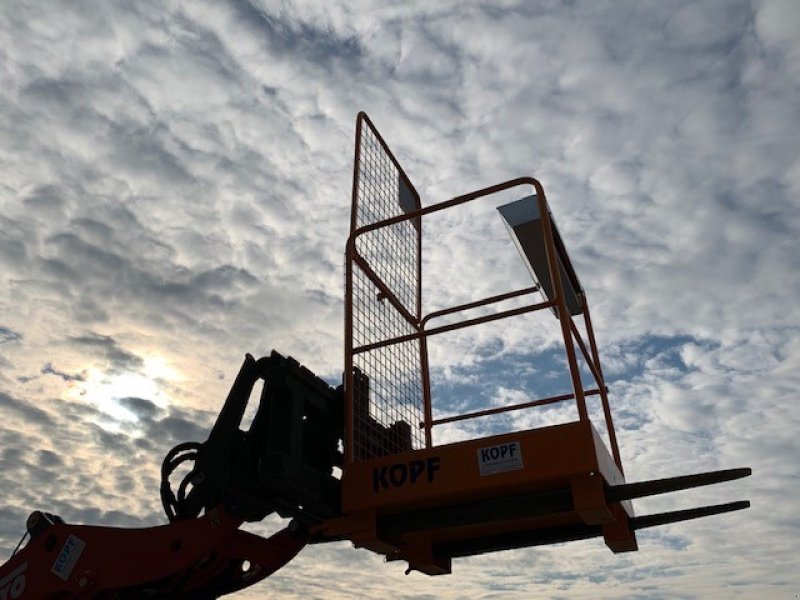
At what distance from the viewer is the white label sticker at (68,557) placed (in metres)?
5.03

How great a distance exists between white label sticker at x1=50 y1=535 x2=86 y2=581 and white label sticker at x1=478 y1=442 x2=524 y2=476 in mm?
3001

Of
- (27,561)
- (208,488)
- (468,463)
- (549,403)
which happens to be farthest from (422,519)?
(27,561)

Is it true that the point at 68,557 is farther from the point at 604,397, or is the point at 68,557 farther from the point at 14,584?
the point at 604,397

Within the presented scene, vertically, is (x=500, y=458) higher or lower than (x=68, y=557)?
higher

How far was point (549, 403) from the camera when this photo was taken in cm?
614

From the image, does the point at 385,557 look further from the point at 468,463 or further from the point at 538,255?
the point at 538,255

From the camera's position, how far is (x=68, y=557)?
508 cm

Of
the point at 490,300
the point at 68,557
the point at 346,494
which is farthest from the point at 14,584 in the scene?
the point at 490,300

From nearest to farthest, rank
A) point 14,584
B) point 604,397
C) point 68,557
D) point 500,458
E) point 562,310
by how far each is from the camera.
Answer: point 500,458 → point 562,310 → point 68,557 → point 14,584 → point 604,397

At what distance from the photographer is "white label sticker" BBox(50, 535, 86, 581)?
5.03 meters

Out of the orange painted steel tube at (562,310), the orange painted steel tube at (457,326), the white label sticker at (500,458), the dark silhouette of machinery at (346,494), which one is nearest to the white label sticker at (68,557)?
the dark silhouette of machinery at (346,494)

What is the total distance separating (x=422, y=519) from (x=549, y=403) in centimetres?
189

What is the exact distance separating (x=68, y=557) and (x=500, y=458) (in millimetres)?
3277

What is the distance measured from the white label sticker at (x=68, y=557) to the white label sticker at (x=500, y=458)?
118 inches
